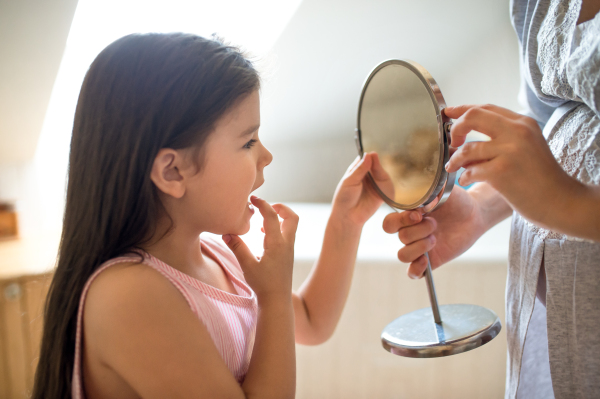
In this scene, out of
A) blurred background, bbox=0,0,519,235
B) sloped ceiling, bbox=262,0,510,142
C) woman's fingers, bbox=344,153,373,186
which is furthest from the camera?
sloped ceiling, bbox=262,0,510,142

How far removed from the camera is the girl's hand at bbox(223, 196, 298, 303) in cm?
64

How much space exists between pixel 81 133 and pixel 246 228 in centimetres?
26

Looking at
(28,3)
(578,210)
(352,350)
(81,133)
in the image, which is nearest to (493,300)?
(352,350)

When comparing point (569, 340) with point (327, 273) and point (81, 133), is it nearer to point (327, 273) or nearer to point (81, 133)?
point (327, 273)

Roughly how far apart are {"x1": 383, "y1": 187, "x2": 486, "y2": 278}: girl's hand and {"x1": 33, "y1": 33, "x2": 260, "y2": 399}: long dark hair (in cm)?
36

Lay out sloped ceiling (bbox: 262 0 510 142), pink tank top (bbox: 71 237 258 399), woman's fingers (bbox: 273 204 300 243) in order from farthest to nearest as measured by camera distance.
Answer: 1. sloped ceiling (bbox: 262 0 510 142)
2. woman's fingers (bbox: 273 204 300 243)
3. pink tank top (bbox: 71 237 258 399)

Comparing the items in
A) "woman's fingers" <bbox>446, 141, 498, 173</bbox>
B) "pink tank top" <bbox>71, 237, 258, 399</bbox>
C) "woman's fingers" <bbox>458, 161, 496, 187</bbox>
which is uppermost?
"woman's fingers" <bbox>446, 141, 498, 173</bbox>

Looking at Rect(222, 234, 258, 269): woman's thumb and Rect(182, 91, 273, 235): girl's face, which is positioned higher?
Rect(182, 91, 273, 235): girl's face

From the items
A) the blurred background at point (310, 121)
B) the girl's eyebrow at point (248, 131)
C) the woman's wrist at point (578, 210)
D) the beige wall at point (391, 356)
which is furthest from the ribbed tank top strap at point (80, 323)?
the beige wall at point (391, 356)

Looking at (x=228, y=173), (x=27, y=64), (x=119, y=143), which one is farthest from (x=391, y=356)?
(x=27, y=64)

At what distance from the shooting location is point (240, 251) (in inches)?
26.6

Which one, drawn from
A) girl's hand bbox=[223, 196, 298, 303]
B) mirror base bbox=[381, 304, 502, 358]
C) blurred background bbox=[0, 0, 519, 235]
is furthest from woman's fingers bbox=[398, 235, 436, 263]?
blurred background bbox=[0, 0, 519, 235]

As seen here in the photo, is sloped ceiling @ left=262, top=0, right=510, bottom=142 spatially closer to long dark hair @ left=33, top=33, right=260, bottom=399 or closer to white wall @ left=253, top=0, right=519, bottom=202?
white wall @ left=253, top=0, right=519, bottom=202

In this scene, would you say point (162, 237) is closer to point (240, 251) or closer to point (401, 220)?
point (240, 251)
